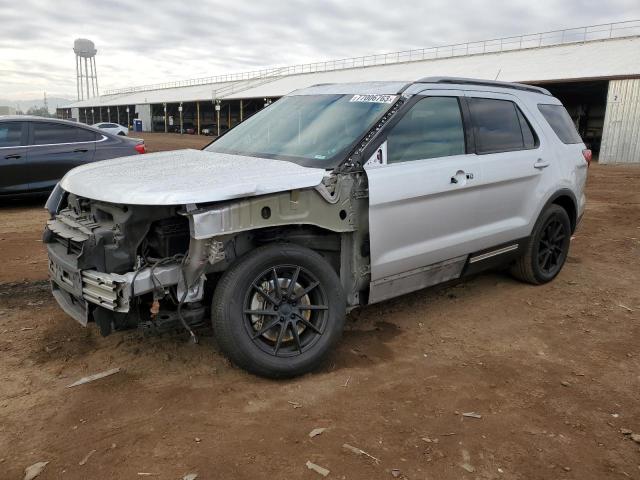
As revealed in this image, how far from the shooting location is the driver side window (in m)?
3.64

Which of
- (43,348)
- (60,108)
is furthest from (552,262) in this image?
(60,108)

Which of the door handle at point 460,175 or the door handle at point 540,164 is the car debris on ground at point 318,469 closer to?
the door handle at point 460,175

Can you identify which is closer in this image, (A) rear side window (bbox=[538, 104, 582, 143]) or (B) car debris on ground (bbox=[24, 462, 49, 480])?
(B) car debris on ground (bbox=[24, 462, 49, 480])

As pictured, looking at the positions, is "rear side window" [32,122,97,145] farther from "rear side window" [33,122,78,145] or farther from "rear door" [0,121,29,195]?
"rear door" [0,121,29,195]

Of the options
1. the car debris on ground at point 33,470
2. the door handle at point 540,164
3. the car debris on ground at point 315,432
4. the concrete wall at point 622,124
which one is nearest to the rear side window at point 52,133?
the car debris on ground at point 33,470

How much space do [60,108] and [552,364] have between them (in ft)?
326

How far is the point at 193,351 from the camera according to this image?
3547mm

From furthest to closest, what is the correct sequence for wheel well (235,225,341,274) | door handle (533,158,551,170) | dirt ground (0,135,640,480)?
door handle (533,158,551,170), wheel well (235,225,341,274), dirt ground (0,135,640,480)

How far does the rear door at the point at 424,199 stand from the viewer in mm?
3512

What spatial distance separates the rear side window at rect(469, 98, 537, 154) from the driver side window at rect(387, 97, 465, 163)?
0.23m

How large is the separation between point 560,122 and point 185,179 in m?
4.00

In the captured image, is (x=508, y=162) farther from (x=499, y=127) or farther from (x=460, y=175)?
(x=460, y=175)

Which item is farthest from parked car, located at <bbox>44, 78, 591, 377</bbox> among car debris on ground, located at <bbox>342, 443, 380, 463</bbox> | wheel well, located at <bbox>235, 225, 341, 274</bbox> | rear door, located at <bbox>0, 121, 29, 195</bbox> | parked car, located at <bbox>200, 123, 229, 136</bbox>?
parked car, located at <bbox>200, 123, 229, 136</bbox>

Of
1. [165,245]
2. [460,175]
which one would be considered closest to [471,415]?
[460,175]
